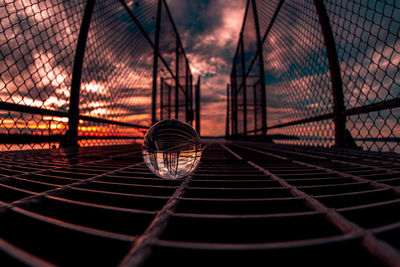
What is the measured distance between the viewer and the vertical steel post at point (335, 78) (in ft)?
10.7

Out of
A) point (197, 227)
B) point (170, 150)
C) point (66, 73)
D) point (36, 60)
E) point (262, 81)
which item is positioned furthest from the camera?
point (262, 81)

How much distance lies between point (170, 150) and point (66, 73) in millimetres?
3772

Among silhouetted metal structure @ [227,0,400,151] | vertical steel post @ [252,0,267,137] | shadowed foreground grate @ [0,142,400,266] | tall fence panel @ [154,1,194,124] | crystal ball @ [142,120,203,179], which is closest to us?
shadowed foreground grate @ [0,142,400,266]

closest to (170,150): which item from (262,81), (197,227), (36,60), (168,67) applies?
(197,227)

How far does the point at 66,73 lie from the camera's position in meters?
3.62

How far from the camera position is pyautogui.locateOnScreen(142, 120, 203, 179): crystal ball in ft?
3.92

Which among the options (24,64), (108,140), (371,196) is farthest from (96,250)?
(108,140)

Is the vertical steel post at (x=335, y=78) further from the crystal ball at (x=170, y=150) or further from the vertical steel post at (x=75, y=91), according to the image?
the vertical steel post at (x=75, y=91)

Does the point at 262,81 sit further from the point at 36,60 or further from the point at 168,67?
the point at 168,67

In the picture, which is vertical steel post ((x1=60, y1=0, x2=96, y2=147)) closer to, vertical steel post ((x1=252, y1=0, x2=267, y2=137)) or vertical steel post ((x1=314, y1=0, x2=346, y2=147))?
vertical steel post ((x1=314, y1=0, x2=346, y2=147))

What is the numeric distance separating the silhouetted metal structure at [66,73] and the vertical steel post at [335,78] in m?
5.03

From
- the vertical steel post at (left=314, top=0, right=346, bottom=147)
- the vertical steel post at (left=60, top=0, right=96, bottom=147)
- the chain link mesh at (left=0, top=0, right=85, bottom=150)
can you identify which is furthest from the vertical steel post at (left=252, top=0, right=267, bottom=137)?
the chain link mesh at (left=0, top=0, right=85, bottom=150)

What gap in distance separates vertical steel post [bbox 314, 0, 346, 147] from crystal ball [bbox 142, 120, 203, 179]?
325 cm

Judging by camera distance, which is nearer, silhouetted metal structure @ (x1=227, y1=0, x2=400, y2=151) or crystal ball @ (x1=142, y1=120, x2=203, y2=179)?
crystal ball @ (x1=142, y1=120, x2=203, y2=179)
